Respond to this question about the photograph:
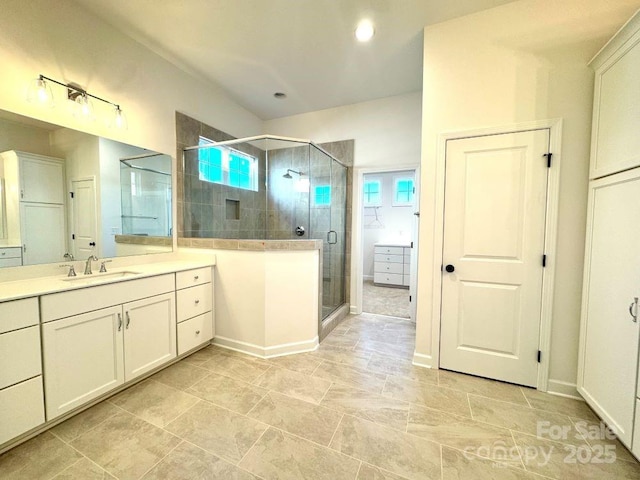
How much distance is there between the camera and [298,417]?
169 centimetres

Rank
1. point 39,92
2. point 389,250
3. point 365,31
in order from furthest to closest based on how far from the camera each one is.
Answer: point 389,250, point 365,31, point 39,92

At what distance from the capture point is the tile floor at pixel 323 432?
132 cm

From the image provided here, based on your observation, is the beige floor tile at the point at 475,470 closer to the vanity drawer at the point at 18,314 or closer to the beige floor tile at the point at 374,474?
the beige floor tile at the point at 374,474

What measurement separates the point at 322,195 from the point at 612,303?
2.98 metres

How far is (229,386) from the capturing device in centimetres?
202

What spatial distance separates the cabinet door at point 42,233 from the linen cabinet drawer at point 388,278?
4875mm

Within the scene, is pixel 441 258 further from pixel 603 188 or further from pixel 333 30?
pixel 333 30

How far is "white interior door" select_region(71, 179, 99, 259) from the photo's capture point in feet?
6.58

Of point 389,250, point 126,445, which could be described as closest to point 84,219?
point 126,445

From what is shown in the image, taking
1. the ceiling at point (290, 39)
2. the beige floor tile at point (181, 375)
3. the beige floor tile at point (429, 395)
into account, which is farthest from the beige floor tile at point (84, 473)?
the ceiling at point (290, 39)

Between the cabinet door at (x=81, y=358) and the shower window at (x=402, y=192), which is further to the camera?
the shower window at (x=402, y=192)

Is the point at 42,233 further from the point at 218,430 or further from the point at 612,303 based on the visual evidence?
the point at 612,303

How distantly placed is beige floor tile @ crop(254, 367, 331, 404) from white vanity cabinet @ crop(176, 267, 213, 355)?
0.80 metres

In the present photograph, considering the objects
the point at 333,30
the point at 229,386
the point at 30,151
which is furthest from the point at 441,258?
the point at 30,151
